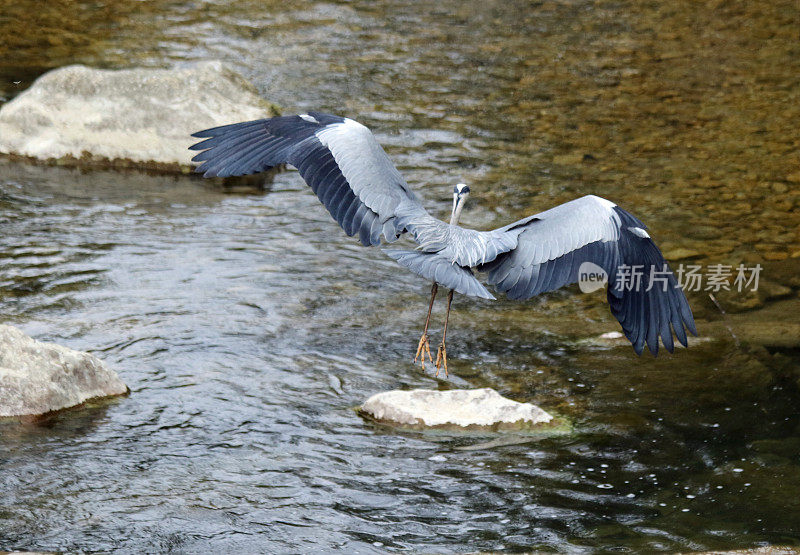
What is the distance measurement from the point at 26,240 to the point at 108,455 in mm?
3250

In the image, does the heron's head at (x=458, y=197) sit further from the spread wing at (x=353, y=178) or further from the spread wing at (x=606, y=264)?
the spread wing at (x=606, y=264)

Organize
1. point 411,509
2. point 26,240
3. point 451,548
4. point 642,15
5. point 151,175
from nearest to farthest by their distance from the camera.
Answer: point 451,548 < point 411,509 < point 26,240 < point 151,175 < point 642,15

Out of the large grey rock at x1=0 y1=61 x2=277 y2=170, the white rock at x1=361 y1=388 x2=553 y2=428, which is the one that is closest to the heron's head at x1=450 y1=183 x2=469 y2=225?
the white rock at x1=361 y1=388 x2=553 y2=428

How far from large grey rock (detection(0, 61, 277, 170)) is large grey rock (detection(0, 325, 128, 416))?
13.6 feet

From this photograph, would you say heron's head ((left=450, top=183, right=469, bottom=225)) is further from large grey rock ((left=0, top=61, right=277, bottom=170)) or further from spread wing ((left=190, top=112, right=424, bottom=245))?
large grey rock ((left=0, top=61, right=277, bottom=170))

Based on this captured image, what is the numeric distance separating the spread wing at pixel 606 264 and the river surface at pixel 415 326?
0.76 meters

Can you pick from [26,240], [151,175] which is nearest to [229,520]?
[26,240]

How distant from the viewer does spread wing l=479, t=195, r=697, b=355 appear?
191 inches

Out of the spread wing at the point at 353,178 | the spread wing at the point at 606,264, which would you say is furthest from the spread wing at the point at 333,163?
the spread wing at the point at 606,264

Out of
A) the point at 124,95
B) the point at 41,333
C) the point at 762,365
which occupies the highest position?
the point at 124,95

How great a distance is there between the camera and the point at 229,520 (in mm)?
4473

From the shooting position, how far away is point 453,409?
548 centimetres

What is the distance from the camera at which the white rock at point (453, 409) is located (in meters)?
5.42

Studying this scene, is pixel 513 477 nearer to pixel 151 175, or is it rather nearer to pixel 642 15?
pixel 151 175
